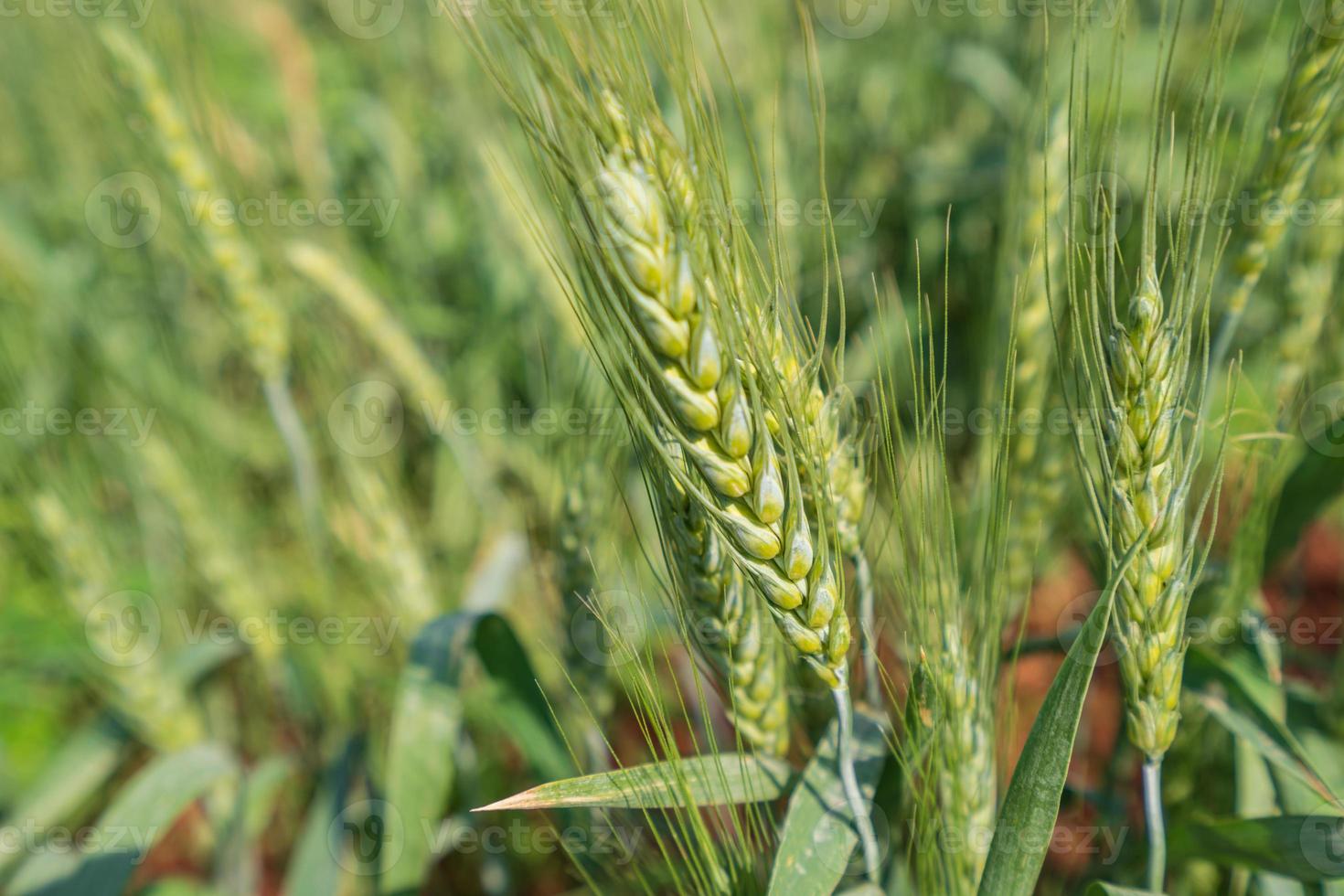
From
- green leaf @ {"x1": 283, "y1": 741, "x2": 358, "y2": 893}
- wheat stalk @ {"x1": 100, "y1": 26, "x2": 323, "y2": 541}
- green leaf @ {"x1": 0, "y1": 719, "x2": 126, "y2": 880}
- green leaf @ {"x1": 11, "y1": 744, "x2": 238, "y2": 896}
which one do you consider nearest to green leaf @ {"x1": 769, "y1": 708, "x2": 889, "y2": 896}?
green leaf @ {"x1": 283, "y1": 741, "x2": 358, "y2": 893}

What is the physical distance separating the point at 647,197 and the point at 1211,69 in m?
0.54

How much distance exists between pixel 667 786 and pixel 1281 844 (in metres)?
0.56

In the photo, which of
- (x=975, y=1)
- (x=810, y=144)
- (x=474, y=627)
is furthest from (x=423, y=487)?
(x=975, y=1)

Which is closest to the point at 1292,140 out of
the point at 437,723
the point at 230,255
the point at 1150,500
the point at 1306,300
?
the point at 1306,300

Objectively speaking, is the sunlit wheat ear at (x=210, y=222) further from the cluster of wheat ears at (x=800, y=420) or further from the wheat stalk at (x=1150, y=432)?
the wheat stalk at (x=1150, y=432)

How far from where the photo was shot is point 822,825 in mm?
782

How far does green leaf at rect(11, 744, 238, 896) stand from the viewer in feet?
3.62

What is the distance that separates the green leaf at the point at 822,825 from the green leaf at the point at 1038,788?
0.12 m

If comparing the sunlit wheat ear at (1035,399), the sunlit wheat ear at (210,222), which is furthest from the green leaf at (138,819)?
the sunlit wheat ear at (1035,399)

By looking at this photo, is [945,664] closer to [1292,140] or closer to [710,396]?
[710,396]

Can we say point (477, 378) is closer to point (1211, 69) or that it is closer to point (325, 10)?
point (325, 10)

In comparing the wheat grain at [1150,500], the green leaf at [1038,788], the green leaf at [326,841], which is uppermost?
the wheat grain at [1150,500]

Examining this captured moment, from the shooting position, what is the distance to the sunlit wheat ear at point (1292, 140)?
860 mm

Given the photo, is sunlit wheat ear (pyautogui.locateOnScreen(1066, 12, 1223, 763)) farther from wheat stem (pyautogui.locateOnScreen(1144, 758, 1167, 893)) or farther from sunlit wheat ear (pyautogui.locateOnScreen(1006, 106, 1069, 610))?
sunlit wheat ear (pyautogui.locateOnScreen(1006, 106, 1069, 610))
